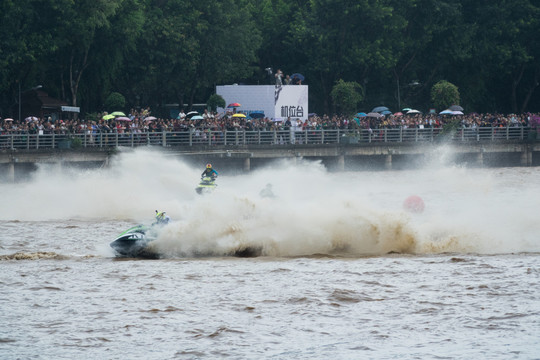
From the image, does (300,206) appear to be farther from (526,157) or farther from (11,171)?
(526,157)

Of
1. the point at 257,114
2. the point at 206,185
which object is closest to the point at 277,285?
the point at 206,185

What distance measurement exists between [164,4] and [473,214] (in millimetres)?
36699

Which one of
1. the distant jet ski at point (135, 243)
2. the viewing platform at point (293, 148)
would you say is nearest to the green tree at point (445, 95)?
the viewing platform at point (293, 148)

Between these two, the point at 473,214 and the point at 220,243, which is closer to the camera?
the point at 220,243

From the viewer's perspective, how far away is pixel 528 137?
57125 mm

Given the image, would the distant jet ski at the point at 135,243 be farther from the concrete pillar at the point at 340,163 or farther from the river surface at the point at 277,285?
the concrete pillar at the point at 340,163

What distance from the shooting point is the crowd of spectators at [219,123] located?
43562 mm

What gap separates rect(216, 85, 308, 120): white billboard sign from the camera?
50.5m

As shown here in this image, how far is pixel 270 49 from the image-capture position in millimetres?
68125

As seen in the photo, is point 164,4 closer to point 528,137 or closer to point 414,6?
point 414,6

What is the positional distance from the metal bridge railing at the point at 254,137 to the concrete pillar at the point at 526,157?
76 cm

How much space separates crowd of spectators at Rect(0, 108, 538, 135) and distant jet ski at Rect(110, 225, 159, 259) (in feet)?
71.5

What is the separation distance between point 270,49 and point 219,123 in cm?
2116

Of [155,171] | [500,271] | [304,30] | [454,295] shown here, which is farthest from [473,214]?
[304,30]
